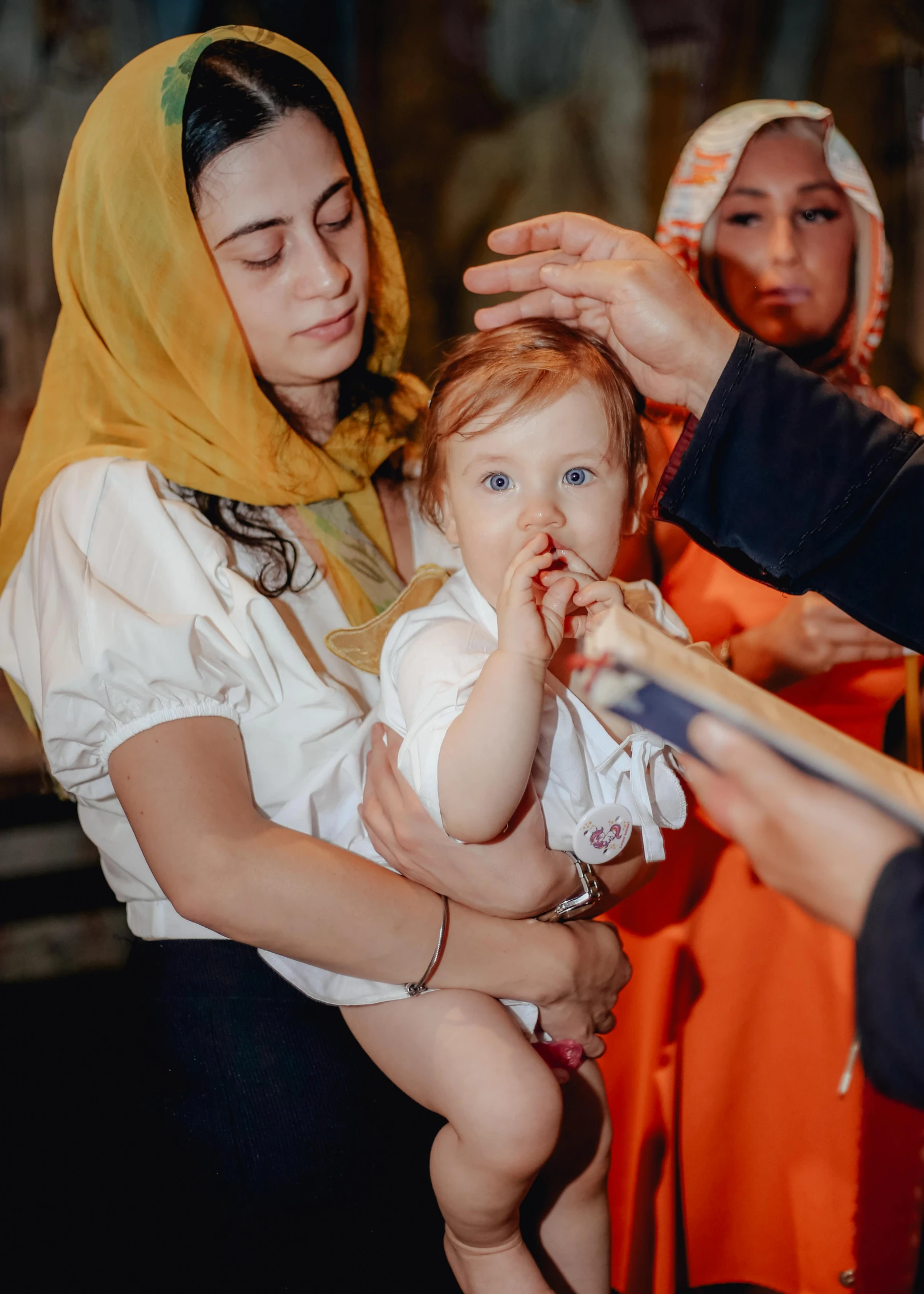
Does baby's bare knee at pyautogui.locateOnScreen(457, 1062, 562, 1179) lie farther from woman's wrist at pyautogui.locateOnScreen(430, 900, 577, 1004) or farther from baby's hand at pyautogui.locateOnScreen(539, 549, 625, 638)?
baby's hand at pyautogui.locateOnScreen(539, 549, 625, 638)

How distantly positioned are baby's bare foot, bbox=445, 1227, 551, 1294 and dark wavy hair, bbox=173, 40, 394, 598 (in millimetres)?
727

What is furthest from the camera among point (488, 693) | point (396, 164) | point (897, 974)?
point (396, 164)

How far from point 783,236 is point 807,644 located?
721mm

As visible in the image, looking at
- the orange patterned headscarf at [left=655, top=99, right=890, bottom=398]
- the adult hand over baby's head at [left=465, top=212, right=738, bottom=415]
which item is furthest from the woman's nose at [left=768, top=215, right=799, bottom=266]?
the adult hand over baby's head at [left=465, top=212, right=738, bottom=415]

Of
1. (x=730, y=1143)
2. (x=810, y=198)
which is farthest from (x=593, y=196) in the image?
(x=730, y=1143)

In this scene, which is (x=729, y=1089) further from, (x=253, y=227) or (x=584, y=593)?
(x=253, y=227)

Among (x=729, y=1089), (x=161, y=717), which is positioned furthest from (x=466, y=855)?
(x=729, y=1089)

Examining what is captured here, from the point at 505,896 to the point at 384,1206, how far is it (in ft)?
1.29

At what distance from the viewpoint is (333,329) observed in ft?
3.77

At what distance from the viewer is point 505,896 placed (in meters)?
0.99

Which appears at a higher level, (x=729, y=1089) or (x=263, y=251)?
(x=263, y=251)

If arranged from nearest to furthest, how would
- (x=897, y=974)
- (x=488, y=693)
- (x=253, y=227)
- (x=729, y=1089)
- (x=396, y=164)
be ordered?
(x=897, y=974)
(x=488, y=693)
(x=253, y=227)
(x=729, y=1089)
(x=396, y=164)

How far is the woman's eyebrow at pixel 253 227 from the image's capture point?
1061 millimetres

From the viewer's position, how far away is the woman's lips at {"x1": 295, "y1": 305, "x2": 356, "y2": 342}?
1136mm
